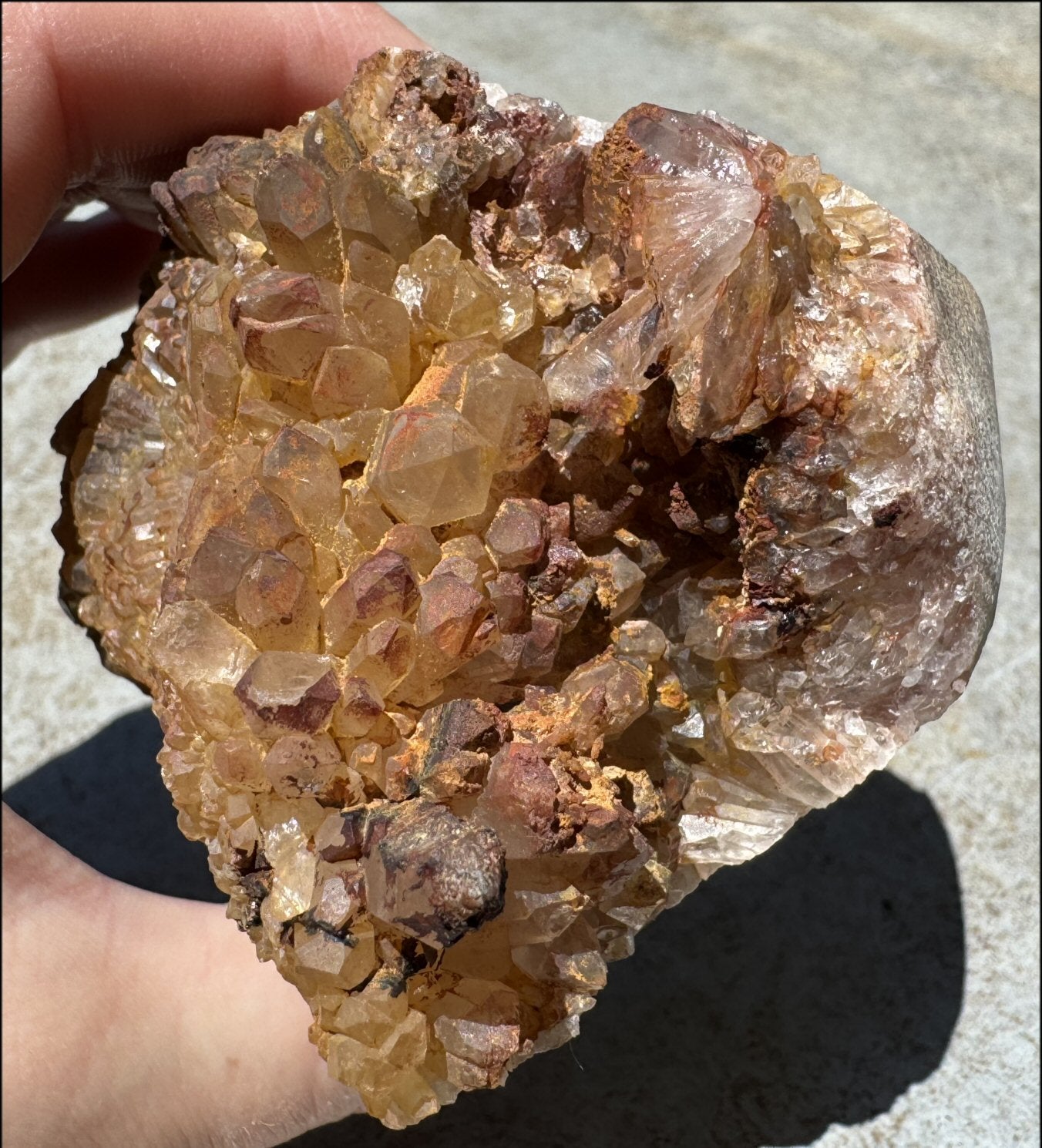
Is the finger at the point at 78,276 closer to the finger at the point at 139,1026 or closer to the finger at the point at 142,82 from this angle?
the finger at the point at 142,82

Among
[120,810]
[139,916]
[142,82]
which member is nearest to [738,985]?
[139,916]

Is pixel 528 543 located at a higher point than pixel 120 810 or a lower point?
higher

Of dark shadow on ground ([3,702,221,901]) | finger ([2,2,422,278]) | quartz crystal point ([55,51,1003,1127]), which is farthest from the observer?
dark shadow on ground ([3,702,221,901])

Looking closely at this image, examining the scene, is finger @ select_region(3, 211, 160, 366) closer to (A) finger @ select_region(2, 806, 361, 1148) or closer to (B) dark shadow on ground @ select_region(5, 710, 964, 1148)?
(B) dark shadow on ground @ select_region(5, 710, 964, 1148)

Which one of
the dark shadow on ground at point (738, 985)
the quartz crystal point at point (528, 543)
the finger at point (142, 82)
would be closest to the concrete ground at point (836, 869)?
the dark shadow on ground at point (738, 985)

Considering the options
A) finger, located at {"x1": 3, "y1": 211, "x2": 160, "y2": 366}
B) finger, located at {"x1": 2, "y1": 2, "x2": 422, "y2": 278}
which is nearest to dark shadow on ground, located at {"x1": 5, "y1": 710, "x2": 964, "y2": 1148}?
finger, located at {"x1": 3, "y1": 211, "x2": 160, "y2": 366}

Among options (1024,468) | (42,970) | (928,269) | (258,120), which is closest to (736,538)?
(928,269)

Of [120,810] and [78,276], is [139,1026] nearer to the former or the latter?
[120,810]

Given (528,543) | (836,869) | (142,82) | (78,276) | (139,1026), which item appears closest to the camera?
(528,543)
